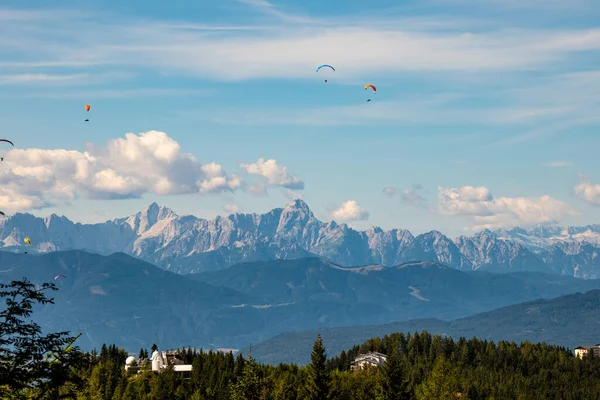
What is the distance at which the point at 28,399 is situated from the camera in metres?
37.0

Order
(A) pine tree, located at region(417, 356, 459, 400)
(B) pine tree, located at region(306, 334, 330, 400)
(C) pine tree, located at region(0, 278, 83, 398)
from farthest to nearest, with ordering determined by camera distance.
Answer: (A) pine tree, located at region(417, 356, 459, 400) < (B) pine tree, located at region(306, 334, 330, 400) < (C) pine tree, located at region(0, 278, 83, 398)

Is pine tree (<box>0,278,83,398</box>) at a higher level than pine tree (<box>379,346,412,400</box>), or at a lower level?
lower

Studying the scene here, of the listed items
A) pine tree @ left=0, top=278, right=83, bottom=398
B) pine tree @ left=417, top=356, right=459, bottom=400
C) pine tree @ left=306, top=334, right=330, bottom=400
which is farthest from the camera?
pine tree @ left=417, top=356, right=459, bottom=400

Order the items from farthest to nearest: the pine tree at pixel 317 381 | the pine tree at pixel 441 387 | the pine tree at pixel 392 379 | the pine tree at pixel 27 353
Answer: the pine tree at pixel 392 379 → the pine tree at pixel 441 387 → the pine tree at pixel 317 381 → the pine tree at pixel 27 353

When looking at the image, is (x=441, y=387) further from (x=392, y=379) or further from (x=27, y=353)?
(x=27, y=353)

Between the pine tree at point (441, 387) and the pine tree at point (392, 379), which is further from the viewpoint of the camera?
the pine tree at point (392, 379)

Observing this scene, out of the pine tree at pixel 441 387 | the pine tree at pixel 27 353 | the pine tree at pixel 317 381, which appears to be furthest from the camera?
the pine tree at pixel 441 387

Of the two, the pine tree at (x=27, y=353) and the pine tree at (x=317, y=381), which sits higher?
the pine tree at (x=317, y=381)

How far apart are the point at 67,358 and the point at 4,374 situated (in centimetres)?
233

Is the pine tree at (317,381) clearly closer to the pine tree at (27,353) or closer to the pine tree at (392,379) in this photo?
the pine tree at (392,379)

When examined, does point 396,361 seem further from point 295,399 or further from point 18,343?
point 18,343

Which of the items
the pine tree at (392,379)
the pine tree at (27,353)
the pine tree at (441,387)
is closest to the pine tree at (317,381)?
the pine tree at (392,379)

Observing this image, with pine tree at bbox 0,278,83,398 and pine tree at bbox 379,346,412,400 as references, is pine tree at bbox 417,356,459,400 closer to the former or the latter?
Result: pine tree at bbox 379,346,412,400

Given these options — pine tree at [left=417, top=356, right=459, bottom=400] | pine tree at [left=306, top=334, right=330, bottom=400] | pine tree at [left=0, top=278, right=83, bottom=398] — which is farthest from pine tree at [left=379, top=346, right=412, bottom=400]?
pine tree at [left=0, top=278, right=83, bottom=398]
